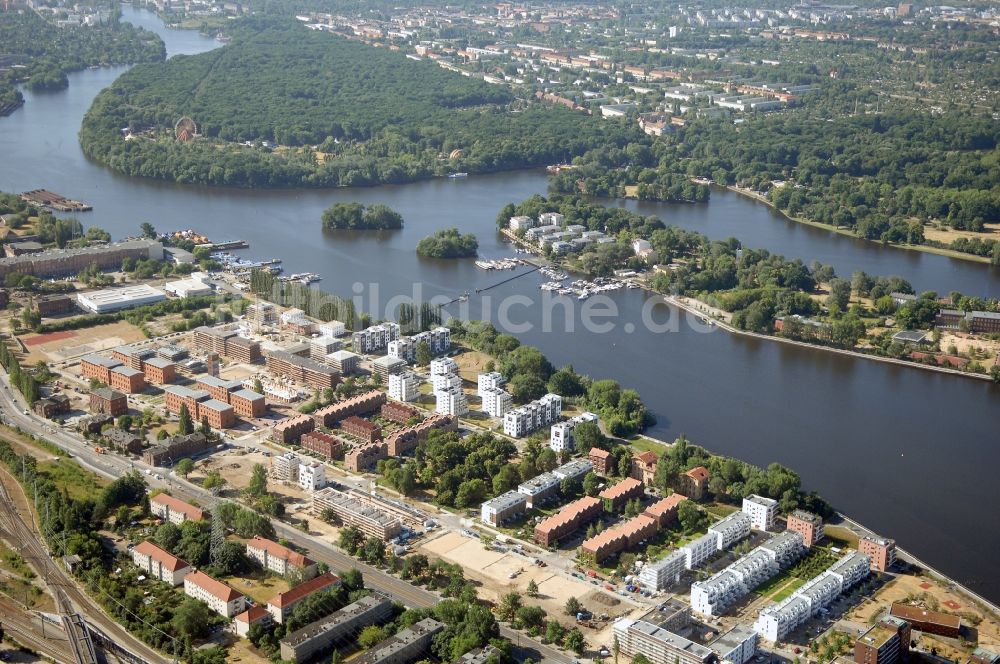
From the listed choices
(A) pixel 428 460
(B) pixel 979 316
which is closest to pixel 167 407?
(A) pixel 428 460

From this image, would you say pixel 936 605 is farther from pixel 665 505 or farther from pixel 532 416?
pixel 532 416

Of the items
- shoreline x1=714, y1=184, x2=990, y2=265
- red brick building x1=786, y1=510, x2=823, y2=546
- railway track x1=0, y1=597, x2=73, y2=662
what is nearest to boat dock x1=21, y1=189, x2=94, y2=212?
shoreline x1=714, y1=184, x2=990, y2=265

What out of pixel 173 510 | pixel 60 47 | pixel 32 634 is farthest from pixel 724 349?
pixel 60 47

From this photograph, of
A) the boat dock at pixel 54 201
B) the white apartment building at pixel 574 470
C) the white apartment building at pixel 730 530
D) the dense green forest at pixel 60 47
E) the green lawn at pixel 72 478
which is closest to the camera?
the white apartment building at pixel 730 530

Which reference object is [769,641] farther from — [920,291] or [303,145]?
[303,145]

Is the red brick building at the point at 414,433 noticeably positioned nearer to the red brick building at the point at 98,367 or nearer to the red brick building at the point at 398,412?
the red brick building at the point at 398,412

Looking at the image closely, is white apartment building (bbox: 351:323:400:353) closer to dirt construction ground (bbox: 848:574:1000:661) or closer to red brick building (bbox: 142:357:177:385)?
red brick building (bbox: 142:357:177:385)

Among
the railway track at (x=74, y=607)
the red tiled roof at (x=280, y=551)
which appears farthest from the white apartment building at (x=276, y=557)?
the railway track at (x=74, y=607)
